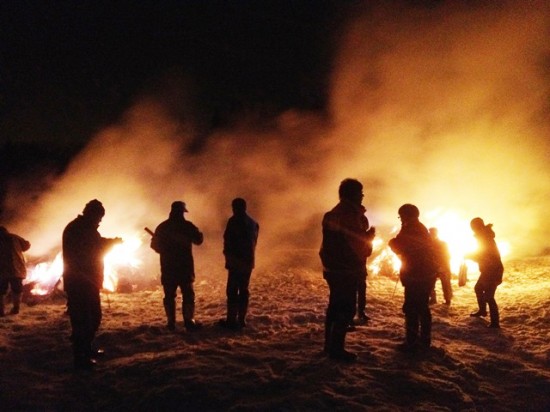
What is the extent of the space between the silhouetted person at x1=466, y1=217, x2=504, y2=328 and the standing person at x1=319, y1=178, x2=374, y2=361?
132 inches

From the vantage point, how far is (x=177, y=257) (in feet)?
22.0

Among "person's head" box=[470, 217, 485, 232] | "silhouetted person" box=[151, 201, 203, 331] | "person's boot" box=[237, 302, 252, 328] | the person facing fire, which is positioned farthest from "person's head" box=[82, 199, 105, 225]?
"person's head" box=[470, 217, 485, 232]

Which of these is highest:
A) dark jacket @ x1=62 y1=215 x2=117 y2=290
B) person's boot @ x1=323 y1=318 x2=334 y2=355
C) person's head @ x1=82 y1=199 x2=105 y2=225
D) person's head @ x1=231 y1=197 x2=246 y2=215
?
person's head @ x1=231 y1=197 x2=246 y2=215

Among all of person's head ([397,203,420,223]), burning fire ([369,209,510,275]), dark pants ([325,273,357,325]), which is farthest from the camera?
burning fire ([369,209,510,275])

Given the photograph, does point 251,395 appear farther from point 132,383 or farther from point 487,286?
point 487,286

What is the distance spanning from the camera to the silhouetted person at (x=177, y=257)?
6.71m

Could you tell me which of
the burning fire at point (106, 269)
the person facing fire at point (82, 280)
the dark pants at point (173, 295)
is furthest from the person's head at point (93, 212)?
the burning fire at point (106, 269)

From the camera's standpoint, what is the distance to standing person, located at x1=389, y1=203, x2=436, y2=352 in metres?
5.64

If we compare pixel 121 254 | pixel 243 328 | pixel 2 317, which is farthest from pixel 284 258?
pixel 2 317

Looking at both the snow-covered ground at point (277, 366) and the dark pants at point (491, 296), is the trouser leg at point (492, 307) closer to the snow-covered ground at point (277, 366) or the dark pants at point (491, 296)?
the dark pants at point (491, 296)

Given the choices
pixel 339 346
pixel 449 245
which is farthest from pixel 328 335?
pixel 449 245

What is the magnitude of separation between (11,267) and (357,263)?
6.75 m

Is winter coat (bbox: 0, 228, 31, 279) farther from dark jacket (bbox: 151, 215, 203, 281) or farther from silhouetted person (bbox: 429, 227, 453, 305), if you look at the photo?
silhouetted person (bbox: 429, 227, 453, 305)

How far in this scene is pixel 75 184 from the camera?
16266 mm
